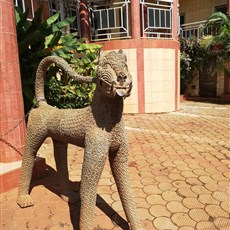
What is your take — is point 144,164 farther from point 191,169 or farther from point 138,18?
point 138,18

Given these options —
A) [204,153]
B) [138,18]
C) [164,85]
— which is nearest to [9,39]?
[204,153]

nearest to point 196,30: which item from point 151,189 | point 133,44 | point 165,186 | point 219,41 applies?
point 219,41

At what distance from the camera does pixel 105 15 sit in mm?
9453

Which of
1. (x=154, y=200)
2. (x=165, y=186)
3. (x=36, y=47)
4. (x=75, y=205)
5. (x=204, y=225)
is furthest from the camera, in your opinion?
(x=36, y=47)

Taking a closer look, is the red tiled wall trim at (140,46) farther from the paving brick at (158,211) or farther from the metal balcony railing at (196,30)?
the paving brick at (158,211)

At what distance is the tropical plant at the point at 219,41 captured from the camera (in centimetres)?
1103

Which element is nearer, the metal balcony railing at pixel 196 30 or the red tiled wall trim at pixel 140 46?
the red tiled wall trim at pixel 140 46

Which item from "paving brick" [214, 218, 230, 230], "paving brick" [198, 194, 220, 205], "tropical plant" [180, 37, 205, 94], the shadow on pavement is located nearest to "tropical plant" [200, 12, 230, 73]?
"tropical plant" [180, 37, 205, 94]

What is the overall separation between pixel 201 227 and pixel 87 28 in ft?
29.0

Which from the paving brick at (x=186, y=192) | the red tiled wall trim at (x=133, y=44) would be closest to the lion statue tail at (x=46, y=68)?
the paving brick at (x=186, y=192)

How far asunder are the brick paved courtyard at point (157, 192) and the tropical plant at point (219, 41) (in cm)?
748

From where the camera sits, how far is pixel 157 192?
307 centimetres

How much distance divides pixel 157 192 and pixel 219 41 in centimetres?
1061

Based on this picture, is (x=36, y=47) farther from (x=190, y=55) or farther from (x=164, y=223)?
(x=190, y=55)
